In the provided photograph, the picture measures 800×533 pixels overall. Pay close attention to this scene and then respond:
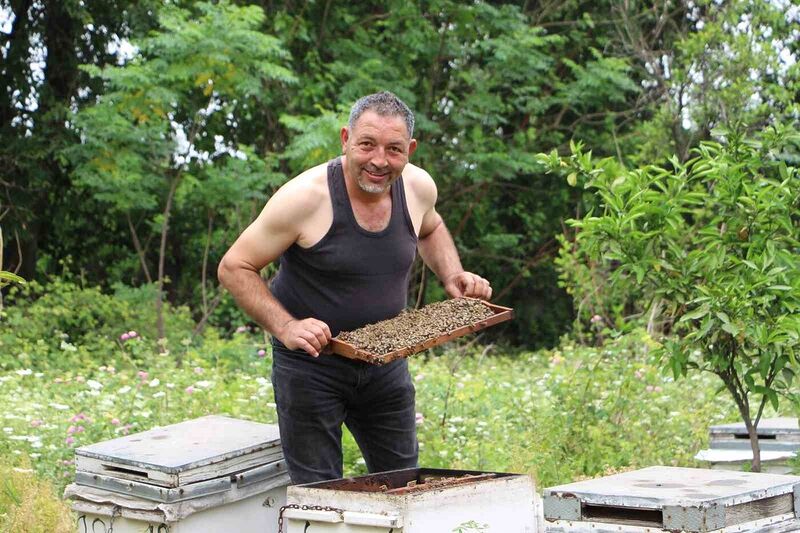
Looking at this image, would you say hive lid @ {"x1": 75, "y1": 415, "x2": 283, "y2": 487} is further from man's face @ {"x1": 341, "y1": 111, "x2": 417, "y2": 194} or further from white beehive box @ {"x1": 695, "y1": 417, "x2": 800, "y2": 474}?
white beehive box @ {"x1": 695, "y1": 417, "x2": 800, "y2": 474}

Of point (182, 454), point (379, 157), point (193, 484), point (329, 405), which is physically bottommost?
point (193, 484)

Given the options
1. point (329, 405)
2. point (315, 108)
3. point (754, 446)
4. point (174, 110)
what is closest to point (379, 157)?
point (329, 405)

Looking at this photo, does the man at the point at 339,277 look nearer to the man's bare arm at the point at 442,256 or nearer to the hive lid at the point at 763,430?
the man's bare arm at the point at 442,256

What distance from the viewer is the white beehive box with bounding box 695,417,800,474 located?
5.17 m

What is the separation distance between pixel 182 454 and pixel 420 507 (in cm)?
125

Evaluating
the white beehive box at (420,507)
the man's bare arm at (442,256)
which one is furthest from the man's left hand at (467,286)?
the white beehive box at (420,507)

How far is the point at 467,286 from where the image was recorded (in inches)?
173

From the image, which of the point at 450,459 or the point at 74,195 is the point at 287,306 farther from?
the point at 74,195

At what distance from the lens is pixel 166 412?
6758 mm

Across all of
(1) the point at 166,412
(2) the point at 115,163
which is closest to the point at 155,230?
(2) the point at 115,163

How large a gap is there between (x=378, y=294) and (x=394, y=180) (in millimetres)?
434

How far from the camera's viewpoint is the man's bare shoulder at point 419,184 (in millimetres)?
4352

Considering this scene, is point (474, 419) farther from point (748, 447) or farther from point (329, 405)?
point (329, 405)

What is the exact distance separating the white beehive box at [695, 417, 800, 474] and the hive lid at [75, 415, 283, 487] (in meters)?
2.17
